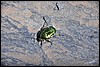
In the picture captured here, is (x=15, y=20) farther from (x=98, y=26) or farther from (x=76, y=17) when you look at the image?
(x=98, y=26)

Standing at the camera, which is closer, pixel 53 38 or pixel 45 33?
pixel 45 33

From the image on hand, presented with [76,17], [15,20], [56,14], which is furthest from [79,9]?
[15,20]

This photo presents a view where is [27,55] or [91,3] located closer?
[27,55]

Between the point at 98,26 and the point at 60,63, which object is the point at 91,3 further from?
the point at 60,63

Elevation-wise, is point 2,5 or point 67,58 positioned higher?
point 2,5

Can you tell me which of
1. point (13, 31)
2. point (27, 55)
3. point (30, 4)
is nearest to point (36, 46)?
point (27, 55)

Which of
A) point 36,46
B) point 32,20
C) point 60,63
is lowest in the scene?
point 60,63
